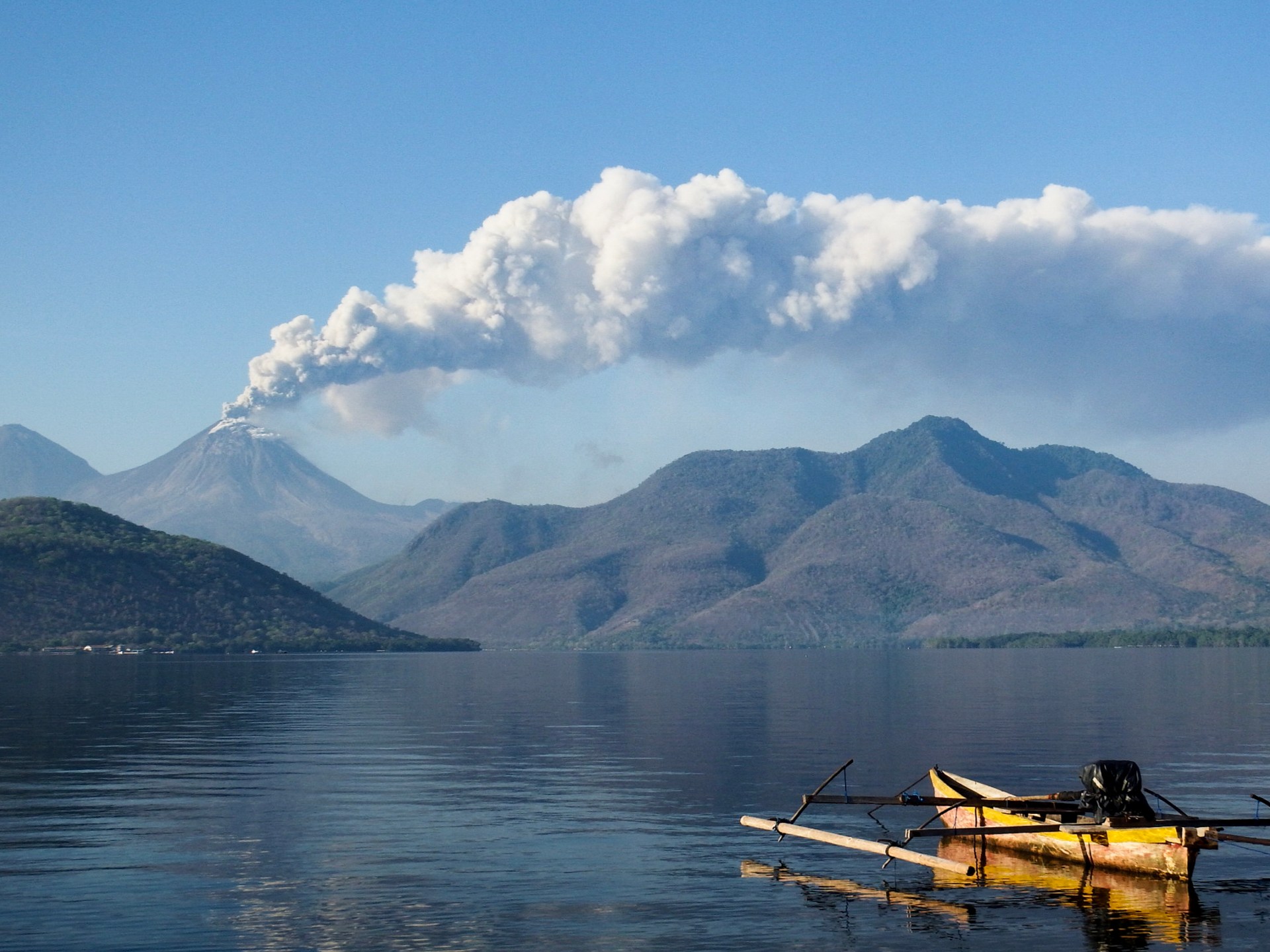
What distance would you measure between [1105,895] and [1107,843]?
11.5ft

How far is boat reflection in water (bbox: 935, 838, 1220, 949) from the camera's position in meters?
39.8

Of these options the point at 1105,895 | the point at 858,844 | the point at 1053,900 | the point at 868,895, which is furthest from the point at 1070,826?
the point at 868,895

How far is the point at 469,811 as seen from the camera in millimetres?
59062

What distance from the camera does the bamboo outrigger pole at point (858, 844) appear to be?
44.2m

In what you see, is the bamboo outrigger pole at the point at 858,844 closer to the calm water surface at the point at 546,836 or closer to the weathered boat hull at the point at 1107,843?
the calm water surface at the point at 546,836

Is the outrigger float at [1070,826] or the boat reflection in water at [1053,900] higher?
the outrigger float at [1070,826]

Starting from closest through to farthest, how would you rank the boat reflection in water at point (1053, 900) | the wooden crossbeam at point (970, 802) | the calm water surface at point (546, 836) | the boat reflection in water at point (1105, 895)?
the calm water surface at point (546, 836), the boat reflection in water at point (1105, 895), the boat reflection in water at point (1053, 900), the wooden crossbeam at point (970, 802)

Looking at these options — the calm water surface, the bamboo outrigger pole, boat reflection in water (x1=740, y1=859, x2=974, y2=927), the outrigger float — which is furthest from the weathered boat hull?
boat reflection in water (x1=740, y1=859, x2=974, y2=927)

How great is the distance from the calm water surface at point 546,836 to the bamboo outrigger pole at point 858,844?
747mm

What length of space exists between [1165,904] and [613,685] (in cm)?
14758

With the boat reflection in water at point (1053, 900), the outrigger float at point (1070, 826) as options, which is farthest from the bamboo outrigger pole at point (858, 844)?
the boat reflection in water at point (1053, 900)

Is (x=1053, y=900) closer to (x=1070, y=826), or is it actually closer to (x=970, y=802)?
(x=1070, y=826)

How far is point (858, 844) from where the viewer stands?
4794cm

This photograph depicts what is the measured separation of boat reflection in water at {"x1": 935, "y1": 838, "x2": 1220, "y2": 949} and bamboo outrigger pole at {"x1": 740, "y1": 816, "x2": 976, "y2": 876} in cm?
172
